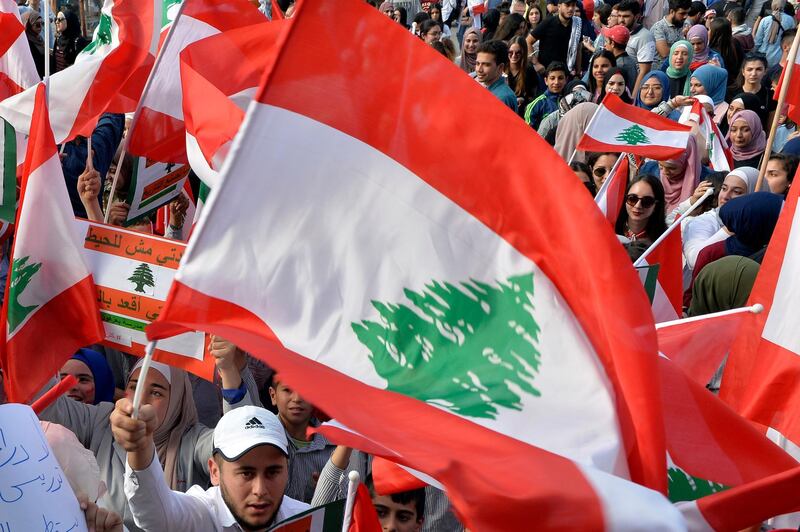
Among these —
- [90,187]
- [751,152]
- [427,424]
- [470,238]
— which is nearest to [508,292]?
[470,238]

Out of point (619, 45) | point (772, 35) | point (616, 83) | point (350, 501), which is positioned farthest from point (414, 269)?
point (772, 35)

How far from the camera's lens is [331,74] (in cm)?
288

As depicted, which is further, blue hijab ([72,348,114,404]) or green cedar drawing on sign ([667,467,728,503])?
blue hijab ([72,348,114,404])

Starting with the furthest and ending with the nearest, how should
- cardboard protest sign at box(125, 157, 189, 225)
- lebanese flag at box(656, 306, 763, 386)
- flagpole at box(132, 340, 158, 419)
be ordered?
cardboard protest sign at box(125, 157, 189, 225), lebanese flag at box(656, 306, 763, 386), flagpole at box(132, 340, 158, 419)

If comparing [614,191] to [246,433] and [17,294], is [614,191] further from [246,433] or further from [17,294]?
[17,294]

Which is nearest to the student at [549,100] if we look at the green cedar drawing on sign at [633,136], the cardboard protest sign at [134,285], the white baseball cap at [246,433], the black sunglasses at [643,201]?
the green cedar drawing on sign at [633,136]

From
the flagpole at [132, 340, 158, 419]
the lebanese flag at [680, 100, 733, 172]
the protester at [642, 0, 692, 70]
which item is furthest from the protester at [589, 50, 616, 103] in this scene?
the flagpole at [132, 340, 158, 419]

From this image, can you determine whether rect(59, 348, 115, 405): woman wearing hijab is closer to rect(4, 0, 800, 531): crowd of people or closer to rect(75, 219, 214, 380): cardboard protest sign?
rect(4, 0, 800, 531): crowd of people

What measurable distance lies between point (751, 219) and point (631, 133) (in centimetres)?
132

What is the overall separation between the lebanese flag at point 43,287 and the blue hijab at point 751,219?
2.88m

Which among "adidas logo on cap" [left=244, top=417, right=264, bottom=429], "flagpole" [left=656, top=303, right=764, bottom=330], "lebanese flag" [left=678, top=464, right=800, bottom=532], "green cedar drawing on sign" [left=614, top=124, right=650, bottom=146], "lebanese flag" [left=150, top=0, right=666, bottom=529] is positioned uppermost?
"lebanese flag" [left=150, top=0, right=666, bottom=529]

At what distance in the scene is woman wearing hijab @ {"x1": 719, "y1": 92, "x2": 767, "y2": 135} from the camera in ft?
31.0

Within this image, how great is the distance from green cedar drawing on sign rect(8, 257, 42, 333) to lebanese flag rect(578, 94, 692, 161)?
3166 millimetres

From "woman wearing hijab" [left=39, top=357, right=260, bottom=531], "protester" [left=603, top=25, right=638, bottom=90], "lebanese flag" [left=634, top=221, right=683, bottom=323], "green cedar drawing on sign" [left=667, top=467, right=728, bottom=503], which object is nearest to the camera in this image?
"green cedar drawing on sign" [left=667, top=467, right=728, bottom=503]
